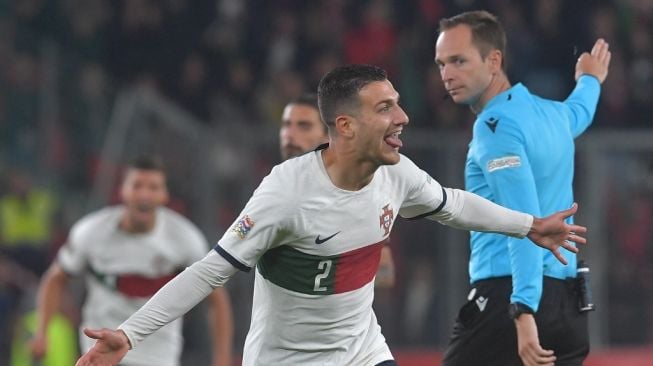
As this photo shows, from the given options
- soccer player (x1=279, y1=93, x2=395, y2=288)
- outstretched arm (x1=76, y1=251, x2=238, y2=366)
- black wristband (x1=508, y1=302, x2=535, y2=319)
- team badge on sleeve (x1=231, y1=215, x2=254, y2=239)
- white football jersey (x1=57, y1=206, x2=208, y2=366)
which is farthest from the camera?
white football jersey (x1=57, y1=206, x2=208, y2=366)

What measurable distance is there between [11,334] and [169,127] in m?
2.28

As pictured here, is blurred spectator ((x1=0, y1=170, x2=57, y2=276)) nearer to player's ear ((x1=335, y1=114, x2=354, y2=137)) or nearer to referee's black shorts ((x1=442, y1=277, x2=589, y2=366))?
referee's black shorts ((x1=442, y1=277, x2=589, y2=366))

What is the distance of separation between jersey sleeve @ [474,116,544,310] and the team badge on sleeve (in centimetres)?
114

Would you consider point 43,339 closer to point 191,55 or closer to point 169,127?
point 169,127

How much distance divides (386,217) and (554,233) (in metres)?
0.68

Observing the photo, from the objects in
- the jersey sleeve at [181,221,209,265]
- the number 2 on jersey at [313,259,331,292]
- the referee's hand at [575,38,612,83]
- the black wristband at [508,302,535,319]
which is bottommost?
the black wristband at [508,302,535,319]

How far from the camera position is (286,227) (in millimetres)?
5445

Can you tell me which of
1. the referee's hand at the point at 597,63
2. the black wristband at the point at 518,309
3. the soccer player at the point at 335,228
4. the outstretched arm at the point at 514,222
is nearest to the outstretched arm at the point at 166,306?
the soccer player at the point at 335,228

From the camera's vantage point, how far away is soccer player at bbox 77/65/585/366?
17.7 ft

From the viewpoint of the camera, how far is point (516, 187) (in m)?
5.83

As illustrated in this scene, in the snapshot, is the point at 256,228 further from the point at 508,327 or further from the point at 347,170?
the point at 508,327

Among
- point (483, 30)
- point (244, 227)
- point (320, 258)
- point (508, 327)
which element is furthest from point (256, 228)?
point (483, 30)

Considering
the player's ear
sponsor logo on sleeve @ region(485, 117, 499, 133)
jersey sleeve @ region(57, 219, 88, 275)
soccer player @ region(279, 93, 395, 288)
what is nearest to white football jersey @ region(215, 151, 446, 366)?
the player's ear

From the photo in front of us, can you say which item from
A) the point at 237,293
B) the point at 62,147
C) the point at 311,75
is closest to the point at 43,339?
the point at 237,293
